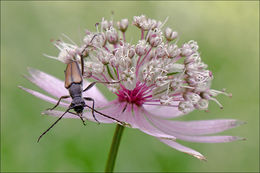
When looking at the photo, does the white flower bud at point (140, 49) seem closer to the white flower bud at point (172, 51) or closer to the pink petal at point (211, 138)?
the white flower bud at point (172, 51)

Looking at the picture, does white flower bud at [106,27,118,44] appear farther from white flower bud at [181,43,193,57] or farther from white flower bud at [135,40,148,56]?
white flower bud at [181,43,193,57]

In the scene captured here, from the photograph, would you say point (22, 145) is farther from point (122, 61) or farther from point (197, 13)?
point (197, 13)

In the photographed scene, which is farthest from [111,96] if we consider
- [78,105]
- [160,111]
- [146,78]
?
[78,105]

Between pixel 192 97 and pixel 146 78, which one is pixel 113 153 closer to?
pixel 146 78

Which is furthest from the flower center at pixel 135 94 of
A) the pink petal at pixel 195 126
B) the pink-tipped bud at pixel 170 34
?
the pink-tipped bud at pixel 170 34

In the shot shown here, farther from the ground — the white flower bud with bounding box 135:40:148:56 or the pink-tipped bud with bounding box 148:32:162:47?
the pink-tipped bud with bounding box 148:32:162:47

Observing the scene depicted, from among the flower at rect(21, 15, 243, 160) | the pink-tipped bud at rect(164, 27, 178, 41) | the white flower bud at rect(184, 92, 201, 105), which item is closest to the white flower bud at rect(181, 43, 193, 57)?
the flower at rect(21, 15, 243, 160)
